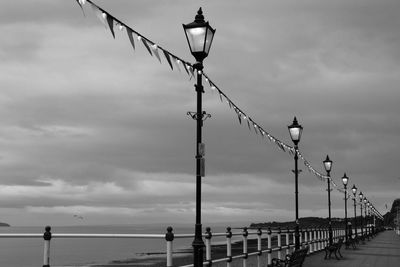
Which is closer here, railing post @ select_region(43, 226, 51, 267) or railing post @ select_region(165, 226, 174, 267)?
railing post @ select_region(165, 226, 174, 267)

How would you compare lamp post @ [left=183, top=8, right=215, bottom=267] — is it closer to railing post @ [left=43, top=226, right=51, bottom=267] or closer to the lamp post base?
the lamp post base

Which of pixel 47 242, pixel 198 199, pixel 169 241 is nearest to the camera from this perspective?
pixel 198 199

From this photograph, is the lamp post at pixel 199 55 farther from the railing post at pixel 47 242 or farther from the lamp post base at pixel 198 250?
the railing post at pixel 47 242

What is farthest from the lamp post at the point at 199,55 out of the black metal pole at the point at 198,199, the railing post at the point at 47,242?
the railing post at the point at 47,242

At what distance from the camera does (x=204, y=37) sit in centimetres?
972

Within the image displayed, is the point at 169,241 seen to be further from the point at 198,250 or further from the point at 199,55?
the point at 199,55

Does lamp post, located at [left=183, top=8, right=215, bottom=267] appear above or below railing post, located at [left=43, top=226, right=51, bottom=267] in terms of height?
above

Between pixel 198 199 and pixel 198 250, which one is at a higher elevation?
pixel 198 199

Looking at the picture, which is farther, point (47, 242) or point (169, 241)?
point (47, 242)

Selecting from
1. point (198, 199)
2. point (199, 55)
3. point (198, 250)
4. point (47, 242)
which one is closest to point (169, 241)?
point (198, 250)

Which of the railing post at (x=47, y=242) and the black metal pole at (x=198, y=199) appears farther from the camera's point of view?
the railing post at (x=47, y=242)

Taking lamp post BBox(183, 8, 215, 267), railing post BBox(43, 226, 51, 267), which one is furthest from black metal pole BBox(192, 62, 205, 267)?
railing post BBox(43, 226, 51, 267)

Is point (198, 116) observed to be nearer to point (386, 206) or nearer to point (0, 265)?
point (0, 265)

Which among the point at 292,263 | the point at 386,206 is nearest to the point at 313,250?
the point at 292,263
